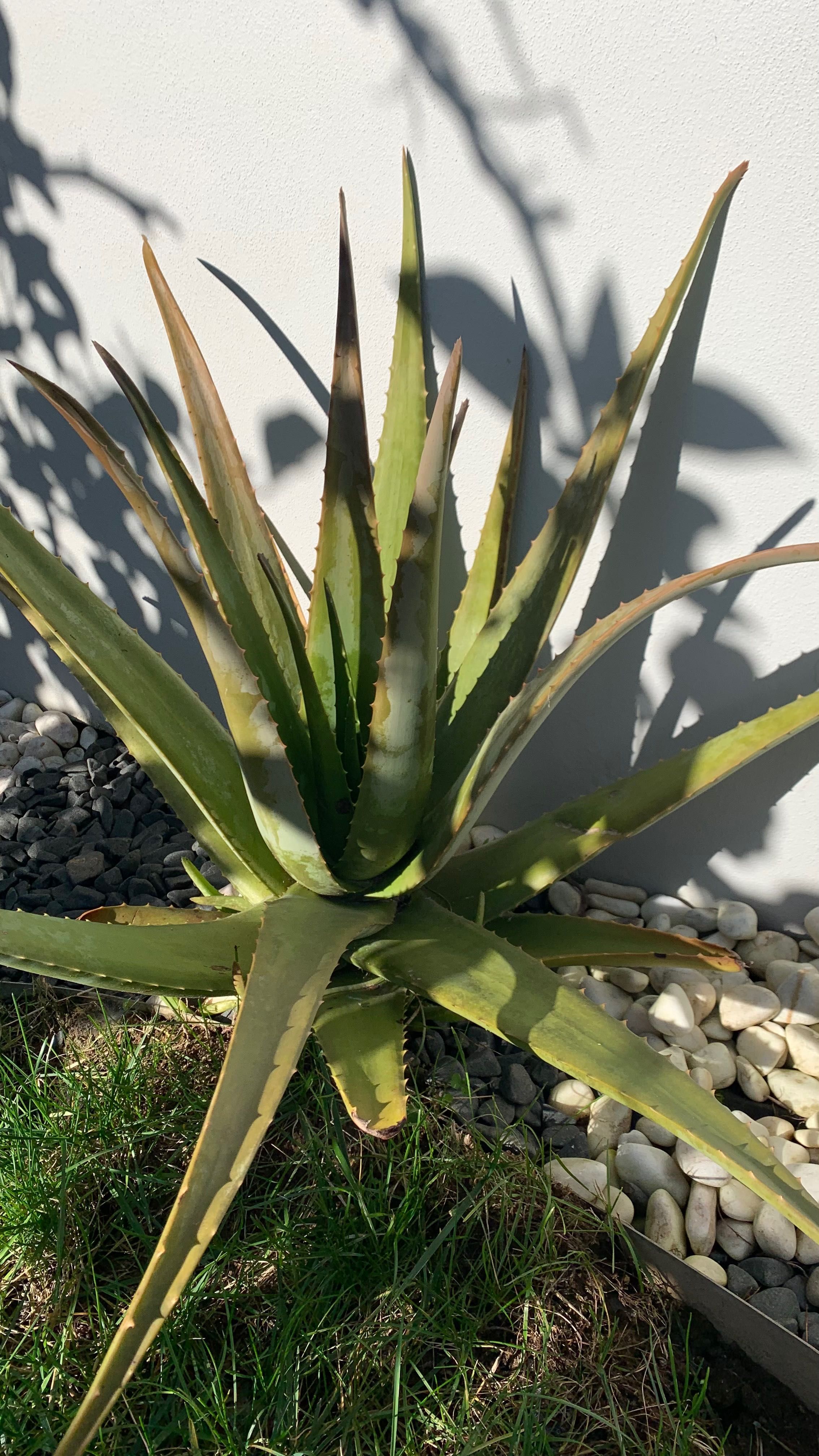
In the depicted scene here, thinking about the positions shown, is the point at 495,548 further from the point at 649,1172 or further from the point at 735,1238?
the point at 735,1238

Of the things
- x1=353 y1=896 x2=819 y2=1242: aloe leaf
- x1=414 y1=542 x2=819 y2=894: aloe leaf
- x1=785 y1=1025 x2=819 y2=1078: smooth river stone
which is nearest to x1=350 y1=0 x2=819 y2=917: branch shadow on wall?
x1=785 y1=1025 x2=819 y2=1078: smooth river stone

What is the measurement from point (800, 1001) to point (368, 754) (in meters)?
0.92

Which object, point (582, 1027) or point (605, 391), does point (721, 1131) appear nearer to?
point (582, 1027)

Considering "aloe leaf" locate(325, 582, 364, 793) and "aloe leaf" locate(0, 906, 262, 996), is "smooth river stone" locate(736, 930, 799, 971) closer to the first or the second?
"aloe leaf" locate(325, 582, 364, 793)

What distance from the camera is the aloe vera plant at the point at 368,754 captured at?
1135 millimetres

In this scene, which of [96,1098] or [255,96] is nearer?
[96,1098]

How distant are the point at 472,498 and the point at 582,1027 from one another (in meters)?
0.96

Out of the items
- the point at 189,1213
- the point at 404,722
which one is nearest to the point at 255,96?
the point at 404,722

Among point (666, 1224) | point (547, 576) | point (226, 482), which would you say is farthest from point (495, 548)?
point (666, 1224)

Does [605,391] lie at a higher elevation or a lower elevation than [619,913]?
higher

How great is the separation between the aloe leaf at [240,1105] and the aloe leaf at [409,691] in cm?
11

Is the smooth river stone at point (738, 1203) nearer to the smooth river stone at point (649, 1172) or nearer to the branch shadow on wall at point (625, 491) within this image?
the smooth river stone at point (649, 1172)

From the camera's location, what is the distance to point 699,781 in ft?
4.85

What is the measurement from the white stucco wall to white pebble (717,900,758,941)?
0.04 meters
